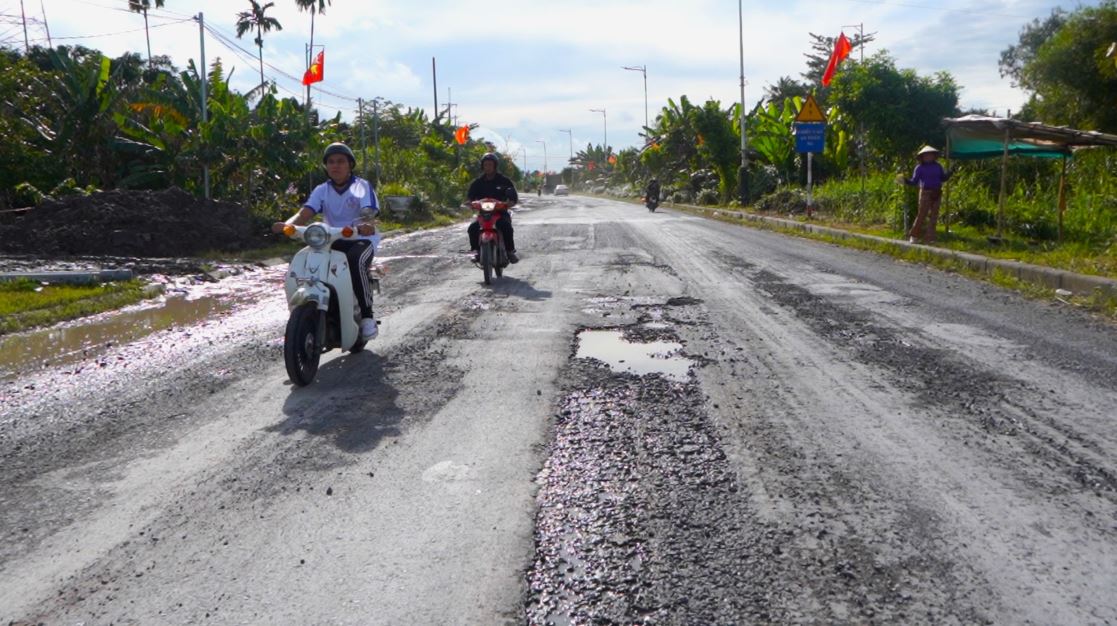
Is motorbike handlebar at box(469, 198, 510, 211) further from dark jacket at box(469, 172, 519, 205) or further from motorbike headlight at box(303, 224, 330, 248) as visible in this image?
motorbike headlight at box(303, 224, 330, 248)

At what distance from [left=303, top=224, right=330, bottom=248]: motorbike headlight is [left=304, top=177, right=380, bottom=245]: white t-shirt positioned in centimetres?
48

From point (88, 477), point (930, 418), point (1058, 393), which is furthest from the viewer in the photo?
point (1058, 393)

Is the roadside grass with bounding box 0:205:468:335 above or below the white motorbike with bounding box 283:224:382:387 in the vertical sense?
below

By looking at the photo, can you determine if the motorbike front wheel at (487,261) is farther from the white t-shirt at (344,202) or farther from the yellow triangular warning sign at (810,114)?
the yellow triangular warning sign at (810,114)

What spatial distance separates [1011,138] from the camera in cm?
1366

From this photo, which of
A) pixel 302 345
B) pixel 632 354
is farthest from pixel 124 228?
pixel 632 354

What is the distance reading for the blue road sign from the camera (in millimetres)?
22328

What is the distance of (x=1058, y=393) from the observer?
5191 mm

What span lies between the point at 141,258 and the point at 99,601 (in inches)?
503

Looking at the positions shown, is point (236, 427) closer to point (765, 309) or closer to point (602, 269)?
point (765, 309)

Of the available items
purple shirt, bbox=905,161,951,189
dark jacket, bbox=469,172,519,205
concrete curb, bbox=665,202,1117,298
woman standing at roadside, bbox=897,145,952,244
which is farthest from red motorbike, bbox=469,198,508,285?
purple shirt, bbox=905,161,951,189

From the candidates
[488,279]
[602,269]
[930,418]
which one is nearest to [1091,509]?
[930,418]

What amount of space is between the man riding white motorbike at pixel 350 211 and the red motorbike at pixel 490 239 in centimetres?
384

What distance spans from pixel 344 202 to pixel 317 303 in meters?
1.03
